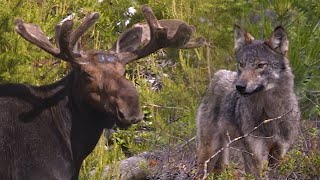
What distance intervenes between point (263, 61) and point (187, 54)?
10.3 ft

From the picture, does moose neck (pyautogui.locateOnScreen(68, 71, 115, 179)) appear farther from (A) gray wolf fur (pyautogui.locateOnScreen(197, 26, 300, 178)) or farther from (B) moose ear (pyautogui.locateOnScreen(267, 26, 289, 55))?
(B) moose ear (pyautogui.locateOnScreen(267, 26, 289, 55))

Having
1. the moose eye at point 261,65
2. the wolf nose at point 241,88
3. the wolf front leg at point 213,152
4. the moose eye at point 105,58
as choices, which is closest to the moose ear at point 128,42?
the moose eye at point 105,58

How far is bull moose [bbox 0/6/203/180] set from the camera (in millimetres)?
8453

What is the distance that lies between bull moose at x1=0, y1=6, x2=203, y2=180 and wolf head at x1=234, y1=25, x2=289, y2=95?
2166mm

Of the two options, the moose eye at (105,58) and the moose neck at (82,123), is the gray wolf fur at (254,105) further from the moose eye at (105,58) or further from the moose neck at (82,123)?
the moose eye at (105,58)

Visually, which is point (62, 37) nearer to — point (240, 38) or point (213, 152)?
point (240, 38)

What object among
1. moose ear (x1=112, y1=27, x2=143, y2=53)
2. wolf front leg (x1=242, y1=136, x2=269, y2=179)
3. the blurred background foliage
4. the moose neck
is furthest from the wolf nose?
the moose neck

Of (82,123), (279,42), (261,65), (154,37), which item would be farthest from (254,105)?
(82,123)

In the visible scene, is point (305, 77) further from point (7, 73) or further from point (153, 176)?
point (7, 73)

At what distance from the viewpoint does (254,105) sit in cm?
1132

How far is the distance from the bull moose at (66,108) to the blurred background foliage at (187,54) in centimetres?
233

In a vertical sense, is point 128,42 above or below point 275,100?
above

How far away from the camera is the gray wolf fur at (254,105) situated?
1102 cm

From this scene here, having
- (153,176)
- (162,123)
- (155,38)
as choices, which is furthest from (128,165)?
(155,38)
